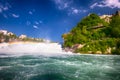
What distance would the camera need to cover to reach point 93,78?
2081cm

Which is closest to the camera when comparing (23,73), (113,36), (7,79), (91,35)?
(7,79)

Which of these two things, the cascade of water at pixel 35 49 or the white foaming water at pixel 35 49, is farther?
the cascade of water at pixel 35 49

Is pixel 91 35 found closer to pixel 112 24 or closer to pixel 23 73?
pixel 112 24

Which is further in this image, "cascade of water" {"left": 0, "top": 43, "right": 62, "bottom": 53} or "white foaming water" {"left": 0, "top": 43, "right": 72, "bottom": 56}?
"cascade of water" {"left": 0, "top": 43, "right": 62, "bottom": 53}

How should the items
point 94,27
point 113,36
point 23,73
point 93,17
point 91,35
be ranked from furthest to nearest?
point 93,17
point 94,27
point 91,35
point 113,36
point 23,73

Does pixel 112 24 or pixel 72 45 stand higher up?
pixel 112 24

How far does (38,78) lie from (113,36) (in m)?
60.3

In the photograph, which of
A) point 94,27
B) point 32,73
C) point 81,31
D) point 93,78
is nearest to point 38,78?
point 32,73

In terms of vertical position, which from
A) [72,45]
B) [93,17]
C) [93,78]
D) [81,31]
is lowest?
[93,78]

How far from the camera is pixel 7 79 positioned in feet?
64.7

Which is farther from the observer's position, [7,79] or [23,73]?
[23,73]

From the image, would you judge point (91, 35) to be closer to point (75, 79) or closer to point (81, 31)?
point (81, 31)

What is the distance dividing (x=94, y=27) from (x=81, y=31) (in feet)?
26.3

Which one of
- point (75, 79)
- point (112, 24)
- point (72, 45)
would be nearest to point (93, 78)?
point (75, 79)
